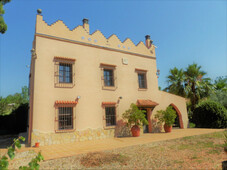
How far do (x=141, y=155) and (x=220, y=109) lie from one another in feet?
40.7

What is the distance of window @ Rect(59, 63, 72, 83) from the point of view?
1088 cm

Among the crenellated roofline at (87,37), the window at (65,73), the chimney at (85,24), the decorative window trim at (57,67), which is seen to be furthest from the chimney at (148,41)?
the window at (65,73)

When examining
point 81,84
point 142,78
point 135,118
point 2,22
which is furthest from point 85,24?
point 135,118

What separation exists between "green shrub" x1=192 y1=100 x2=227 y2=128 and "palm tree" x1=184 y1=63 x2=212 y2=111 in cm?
221

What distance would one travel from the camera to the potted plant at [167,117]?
522 inches

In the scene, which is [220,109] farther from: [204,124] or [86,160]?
[86,160]

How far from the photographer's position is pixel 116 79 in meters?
12.9

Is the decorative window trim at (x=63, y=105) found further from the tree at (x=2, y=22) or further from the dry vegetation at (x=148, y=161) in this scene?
the tree at (x=2, y=22)

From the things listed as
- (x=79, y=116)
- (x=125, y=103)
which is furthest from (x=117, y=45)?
(x=79, y=116)

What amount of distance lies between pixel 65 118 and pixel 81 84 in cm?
254

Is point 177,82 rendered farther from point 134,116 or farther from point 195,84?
point 134,116

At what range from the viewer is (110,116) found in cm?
1221

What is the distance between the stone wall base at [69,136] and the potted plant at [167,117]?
4568 millimetres

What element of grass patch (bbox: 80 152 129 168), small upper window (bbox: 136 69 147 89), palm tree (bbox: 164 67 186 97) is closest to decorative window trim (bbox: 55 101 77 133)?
grass patch (bbox: 80 152 129 168)
